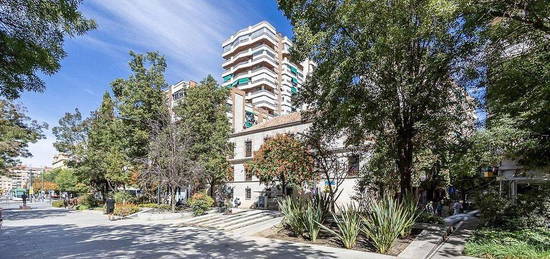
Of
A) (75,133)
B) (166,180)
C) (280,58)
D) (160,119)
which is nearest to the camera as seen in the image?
(166,180)

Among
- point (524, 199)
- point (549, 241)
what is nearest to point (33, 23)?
point (549, 241)

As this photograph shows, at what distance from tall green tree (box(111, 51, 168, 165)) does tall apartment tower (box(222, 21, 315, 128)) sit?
3016 centimetres

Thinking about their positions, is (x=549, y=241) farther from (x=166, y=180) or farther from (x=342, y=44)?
(x=166, y=180)

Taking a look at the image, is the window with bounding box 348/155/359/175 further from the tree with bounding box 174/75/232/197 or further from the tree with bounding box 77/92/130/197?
the tree with bounding box 77/92/130/197

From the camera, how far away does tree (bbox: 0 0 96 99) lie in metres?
5.79

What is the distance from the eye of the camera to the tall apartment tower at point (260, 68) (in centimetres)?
6119

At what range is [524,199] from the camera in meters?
10.1

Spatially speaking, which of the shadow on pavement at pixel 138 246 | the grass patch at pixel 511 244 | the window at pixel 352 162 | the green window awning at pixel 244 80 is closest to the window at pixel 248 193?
the window at pixel 352 162

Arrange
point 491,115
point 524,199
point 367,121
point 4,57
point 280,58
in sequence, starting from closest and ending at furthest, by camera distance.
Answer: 1. point 4,57
2. point 524,199
3. point 367,121
4. point 491,115
5. point 280,58

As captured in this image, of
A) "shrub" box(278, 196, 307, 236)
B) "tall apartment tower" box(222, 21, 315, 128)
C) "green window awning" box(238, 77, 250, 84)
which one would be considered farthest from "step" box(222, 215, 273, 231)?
"green window awning" box(238, 77, 250, 84)

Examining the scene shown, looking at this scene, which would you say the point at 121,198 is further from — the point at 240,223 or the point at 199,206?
the point at 240,223

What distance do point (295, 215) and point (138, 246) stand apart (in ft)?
16.7

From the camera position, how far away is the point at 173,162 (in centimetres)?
1989

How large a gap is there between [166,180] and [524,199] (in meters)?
17.3
